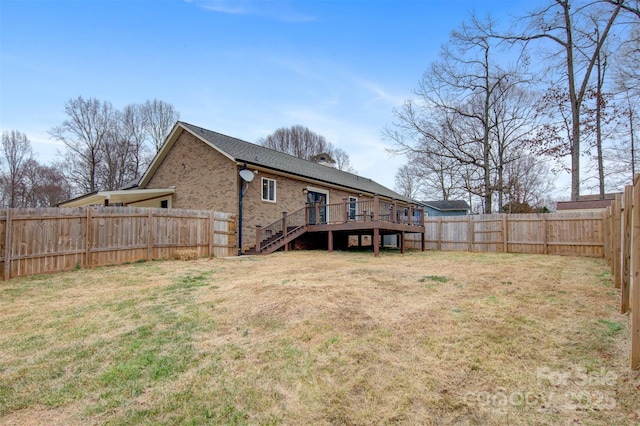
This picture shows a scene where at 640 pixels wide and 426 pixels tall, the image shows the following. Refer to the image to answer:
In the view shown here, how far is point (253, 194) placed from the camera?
1365cm

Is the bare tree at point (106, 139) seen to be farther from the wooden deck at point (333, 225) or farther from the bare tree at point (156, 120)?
the wooden deck at point (333, 225)

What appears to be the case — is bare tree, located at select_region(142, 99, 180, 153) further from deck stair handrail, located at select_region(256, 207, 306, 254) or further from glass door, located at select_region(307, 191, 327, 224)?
deck stair handrail, located at select_region(256, 207, 306, 254)

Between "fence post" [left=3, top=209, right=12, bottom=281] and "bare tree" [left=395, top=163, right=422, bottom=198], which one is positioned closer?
"fence post" [left=3, top=209, right=12, bottom=281]

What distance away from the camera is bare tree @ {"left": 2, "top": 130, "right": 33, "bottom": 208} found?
2853 centimetres

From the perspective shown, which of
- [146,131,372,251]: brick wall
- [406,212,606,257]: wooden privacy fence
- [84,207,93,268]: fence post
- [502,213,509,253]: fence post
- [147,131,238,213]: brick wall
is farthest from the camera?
[502,213,509,253]: fence post

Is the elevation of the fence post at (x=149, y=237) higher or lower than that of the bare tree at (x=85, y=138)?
lower

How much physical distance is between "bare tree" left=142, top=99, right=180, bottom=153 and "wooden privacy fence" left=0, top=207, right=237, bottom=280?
947 inches

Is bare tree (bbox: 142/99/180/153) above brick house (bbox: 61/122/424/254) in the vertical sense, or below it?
above

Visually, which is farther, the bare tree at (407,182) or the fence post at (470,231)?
the bare tree at (407,182)

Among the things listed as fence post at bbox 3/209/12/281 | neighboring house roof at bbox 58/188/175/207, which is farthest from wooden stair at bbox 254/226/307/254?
fence post at bbox 3/209/12/281

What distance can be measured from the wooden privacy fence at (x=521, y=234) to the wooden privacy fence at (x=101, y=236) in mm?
10650

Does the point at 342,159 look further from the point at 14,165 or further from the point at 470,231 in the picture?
the point at 14,165

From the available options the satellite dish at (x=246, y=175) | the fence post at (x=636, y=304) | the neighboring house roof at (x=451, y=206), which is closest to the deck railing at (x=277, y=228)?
the satellite dish at (x=246, y=175)

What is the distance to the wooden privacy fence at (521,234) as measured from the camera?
1300 cm
